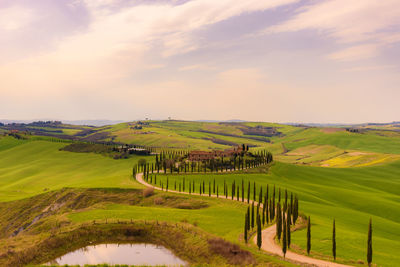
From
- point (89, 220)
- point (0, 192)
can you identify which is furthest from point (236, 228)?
point (0, 192)

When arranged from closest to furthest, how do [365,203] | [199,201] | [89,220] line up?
[89,220]
[199,201]
[365,203]

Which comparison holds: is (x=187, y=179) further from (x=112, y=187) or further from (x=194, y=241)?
(x=194, y=241)

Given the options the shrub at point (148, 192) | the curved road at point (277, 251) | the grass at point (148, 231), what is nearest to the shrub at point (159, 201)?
the grass at point (148, 231)

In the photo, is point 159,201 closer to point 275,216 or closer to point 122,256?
point 275,216

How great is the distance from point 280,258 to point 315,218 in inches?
1369

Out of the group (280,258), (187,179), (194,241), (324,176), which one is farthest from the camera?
(324,176)

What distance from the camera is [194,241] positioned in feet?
210

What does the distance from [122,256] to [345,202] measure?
9176cm

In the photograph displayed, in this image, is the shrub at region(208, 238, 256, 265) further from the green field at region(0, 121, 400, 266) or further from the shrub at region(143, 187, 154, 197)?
the shrub at region(143, 187, 154, 197)

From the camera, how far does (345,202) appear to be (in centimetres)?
11631

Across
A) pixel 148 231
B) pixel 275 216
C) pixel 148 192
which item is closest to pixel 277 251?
pixel 275 216

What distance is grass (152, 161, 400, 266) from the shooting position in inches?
2354

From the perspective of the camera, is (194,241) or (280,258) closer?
(280,258)

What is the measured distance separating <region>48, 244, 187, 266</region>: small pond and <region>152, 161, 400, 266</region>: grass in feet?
90.9
